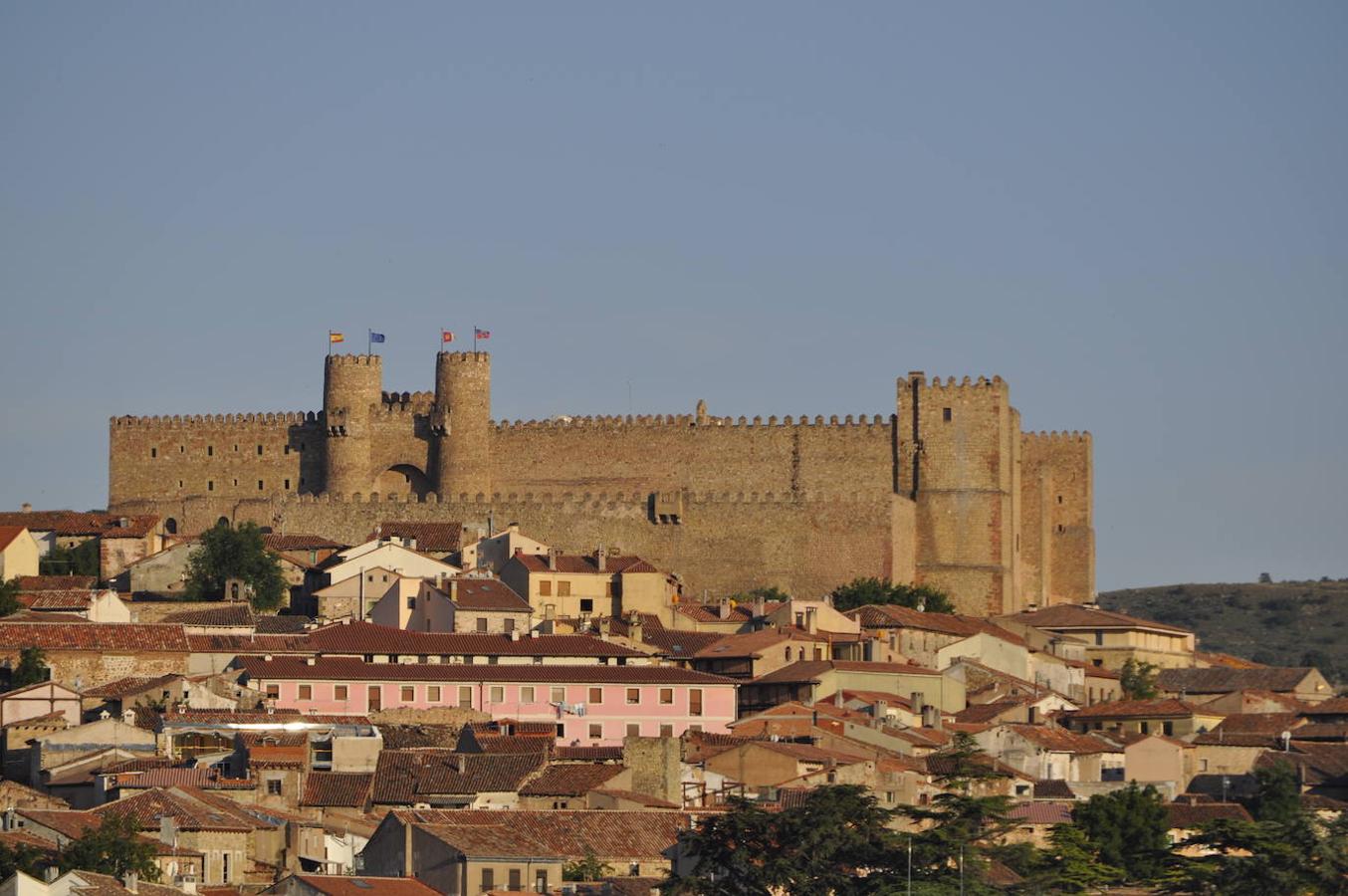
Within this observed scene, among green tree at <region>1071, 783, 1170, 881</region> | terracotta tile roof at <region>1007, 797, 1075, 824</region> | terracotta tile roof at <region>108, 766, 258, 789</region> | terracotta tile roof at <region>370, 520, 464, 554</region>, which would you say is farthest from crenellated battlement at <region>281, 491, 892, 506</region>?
terracotta tile roof at <region>108, 766, 258, 789</region>

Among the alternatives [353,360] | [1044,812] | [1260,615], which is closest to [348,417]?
[353,360]

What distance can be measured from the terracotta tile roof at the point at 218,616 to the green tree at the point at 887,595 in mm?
13414

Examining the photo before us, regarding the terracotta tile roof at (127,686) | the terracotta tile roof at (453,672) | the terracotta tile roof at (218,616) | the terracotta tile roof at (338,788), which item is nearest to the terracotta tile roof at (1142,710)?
the terracotta tile roof at (453,672)

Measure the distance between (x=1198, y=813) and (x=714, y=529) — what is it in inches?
1051

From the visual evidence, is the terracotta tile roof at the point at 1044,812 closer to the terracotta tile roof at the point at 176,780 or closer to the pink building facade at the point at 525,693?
the pink building facade at the point at 525,693

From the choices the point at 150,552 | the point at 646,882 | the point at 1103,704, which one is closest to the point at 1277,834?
the point at 646,882

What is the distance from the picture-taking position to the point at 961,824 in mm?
39938

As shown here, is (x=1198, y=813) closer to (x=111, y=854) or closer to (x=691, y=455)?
(x=111, y=854)

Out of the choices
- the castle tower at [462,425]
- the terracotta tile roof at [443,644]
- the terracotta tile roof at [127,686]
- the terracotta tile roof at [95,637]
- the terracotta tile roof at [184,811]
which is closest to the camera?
the terracotta tile roof at [184,811]

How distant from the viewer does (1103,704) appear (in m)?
62.1

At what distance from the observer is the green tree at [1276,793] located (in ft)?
162

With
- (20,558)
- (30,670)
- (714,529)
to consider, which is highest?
(714,529)

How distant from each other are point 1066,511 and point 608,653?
24.0m

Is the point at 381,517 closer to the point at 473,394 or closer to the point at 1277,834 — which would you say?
the point at 473,394
